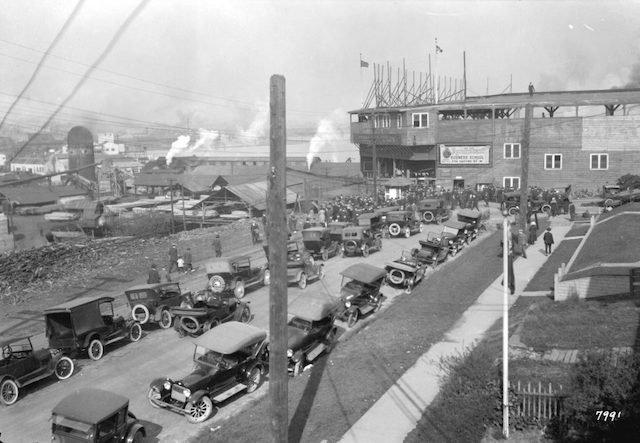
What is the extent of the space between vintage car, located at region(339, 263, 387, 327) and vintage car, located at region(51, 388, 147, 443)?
877 cm

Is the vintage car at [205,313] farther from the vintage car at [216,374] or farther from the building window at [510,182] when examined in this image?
the building window at [510,182]

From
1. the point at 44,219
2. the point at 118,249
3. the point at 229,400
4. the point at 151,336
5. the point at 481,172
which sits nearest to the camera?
the point at 229,400

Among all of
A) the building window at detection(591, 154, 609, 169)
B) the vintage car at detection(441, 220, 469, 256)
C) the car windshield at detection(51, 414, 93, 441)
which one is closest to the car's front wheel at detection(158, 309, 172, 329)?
the car windshield at detection(51, 414, 93, 441)

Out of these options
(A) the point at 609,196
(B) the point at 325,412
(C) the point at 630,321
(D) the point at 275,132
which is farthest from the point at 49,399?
(A) the point at 609,196

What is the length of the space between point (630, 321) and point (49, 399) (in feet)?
46.4

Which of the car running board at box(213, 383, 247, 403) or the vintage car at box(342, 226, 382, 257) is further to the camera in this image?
the vintage car at box(342, 226, 382, 257)

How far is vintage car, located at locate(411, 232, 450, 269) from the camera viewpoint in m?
25.8

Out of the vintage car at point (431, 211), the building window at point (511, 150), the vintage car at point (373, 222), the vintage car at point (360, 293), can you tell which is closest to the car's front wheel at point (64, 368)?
the vintage car at point (360, 293)

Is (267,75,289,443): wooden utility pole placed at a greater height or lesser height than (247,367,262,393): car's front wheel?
greater

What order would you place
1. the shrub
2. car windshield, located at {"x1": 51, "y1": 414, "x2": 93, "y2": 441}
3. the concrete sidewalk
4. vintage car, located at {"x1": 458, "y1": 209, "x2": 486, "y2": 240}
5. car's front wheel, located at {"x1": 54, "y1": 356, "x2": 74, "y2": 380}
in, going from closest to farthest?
the shrub
car windshield, located at {"x1": 51, "y1": 414, "x2": 93, "y2": 441}
the concrete sidewalk
car's front wheel, located at {"x1": 54, "y1": 356, "x2": 74, "y2": 380}
vintage car, located at {"x1": 458, "y1": 209, "x2": 486, "y2": 240}

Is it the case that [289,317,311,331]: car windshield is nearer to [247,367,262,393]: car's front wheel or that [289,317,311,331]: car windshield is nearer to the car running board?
[247,367,262,393]: car's front wheel

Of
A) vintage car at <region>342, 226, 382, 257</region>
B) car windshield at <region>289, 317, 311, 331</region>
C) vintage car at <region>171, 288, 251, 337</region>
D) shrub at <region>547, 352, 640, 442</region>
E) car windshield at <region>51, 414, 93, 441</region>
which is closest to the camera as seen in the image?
shrub at <region>547, 352, 640, 442</region>

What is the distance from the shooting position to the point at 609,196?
40.2 meters

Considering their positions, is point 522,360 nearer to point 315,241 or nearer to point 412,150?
point 315,241
